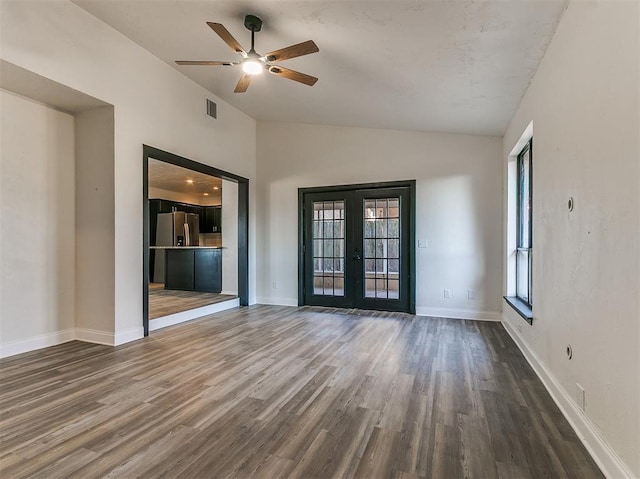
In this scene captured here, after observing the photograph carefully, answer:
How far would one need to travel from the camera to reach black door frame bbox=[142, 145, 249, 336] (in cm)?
410

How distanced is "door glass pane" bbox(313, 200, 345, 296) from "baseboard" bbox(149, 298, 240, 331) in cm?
153

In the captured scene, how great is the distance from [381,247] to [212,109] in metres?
3.48

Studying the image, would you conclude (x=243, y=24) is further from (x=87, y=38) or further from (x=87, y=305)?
(x=87, y=305)

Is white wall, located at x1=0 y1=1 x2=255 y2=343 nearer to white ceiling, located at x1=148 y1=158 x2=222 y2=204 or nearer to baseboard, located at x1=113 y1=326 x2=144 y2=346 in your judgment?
baseboard, located at x1=113 y1=326 x2=144 y2=346

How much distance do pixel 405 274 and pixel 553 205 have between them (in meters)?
2.98

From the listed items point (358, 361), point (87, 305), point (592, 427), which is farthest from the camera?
point (87, 305)

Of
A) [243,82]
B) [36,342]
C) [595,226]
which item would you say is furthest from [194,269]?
[595,226]

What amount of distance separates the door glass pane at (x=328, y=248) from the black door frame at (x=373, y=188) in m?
0.22

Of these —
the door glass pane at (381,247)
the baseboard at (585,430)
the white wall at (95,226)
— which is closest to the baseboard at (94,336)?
the white wall at (95,226)

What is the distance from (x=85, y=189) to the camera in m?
3.90

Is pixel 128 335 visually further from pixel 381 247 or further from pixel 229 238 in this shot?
pixel 381 247

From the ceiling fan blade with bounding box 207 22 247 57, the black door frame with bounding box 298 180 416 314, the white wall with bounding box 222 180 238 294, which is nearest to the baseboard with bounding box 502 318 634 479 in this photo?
the black door frame with bounding box 298 180 416 314

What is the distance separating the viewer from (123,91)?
3.82 metres

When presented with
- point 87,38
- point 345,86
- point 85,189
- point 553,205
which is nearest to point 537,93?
point 553,205
